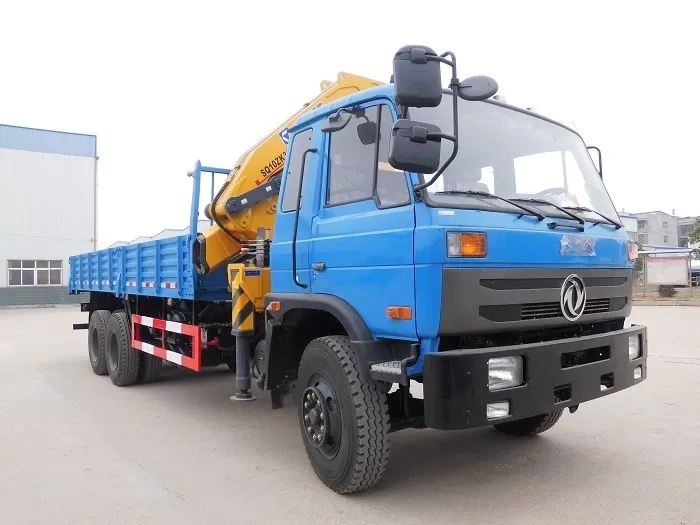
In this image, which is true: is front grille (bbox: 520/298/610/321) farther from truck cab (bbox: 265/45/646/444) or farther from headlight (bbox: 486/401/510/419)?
headlight (bbox: 486/401/510/419)

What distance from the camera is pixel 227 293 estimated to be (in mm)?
5754

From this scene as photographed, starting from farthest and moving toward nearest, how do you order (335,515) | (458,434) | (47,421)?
(47,421) < (458,434) < (335,515)

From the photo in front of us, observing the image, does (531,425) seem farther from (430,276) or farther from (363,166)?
(363,166)

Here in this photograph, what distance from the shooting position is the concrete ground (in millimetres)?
3496

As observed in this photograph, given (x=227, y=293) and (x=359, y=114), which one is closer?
(x=359, y=114)

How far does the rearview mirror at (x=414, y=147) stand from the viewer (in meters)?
3.05

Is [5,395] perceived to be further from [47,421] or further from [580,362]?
[580,362]

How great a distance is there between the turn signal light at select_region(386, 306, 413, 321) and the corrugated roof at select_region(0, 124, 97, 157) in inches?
1266

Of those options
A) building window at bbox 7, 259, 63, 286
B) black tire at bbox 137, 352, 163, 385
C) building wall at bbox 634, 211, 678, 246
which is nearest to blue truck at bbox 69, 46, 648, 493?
black tire at bbox 137, 352, 163, 385

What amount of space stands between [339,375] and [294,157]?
1742 mm

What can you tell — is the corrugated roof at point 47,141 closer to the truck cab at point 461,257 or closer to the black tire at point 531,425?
the truck cab at point 461,257

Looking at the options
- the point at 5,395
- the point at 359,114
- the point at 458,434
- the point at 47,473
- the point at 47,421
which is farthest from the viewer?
the point at 5,395

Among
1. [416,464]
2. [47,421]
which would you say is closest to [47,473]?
[47,421]

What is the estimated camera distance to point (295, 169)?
4.42m
